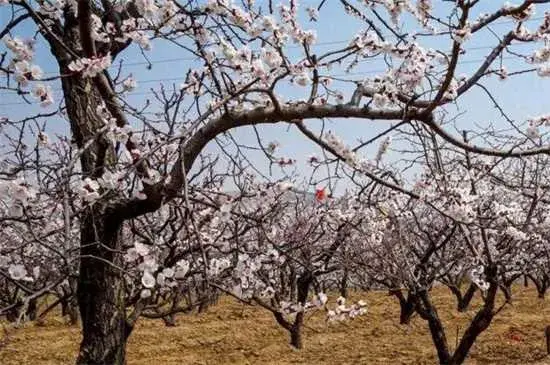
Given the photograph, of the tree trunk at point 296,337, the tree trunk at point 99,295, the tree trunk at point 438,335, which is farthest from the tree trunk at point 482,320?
the tree trunk at point 99,295

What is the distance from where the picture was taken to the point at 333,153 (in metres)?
3.26

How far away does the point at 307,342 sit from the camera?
9750 millimetres

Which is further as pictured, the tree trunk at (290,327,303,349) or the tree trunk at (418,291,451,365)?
the tree trunk at (290,327,303,349)

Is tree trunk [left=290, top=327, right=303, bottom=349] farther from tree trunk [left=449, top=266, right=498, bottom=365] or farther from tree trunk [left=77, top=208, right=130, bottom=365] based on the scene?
tree trunk [left=77, top=208, right=130, bottom=365]

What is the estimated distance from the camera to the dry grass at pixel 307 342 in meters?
8.42

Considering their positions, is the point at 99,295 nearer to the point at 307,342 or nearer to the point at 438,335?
the point at 438,335

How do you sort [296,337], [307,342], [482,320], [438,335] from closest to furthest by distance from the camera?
[482,320]
[438,335]
[296,337]
[307,342]

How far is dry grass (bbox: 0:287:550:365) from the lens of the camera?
842 centimetres

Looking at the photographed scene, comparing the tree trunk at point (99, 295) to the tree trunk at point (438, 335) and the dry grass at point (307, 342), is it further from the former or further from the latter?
the dry grass at point (307, 342)

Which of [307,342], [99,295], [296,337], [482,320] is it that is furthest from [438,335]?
[99,295]

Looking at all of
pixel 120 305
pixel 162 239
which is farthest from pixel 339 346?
pixel 120 305

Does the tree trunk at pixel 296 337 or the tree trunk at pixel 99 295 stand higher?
the tree trunk at pixel 99 295

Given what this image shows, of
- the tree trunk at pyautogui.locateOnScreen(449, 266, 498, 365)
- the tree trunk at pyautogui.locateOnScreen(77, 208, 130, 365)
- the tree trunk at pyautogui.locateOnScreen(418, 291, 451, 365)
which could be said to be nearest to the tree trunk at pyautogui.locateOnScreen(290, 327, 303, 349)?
the tree trunk at pyautogui.locateOnScreen(418, 291, 451, 365)

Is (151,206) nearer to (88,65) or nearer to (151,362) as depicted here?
(88,65)
